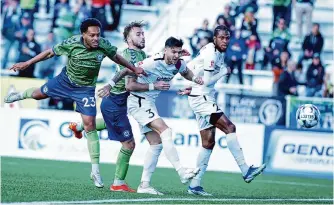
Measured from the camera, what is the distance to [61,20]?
26.8 meters

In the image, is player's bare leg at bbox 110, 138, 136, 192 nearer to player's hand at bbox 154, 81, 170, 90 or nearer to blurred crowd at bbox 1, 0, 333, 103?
player's hand at bbox 154, 81, 170, 90

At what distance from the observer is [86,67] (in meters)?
13.1

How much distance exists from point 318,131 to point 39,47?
28.1 ft

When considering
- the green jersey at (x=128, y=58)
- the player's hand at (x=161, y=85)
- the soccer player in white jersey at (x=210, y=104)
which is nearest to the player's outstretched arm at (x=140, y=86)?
the player's hand at (x=161, y=85)

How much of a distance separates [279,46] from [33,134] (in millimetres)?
8373

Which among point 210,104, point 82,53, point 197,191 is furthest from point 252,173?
point 82,53

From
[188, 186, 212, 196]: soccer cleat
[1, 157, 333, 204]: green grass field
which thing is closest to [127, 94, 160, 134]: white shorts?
[1, 157, 333, 204]: green grass field

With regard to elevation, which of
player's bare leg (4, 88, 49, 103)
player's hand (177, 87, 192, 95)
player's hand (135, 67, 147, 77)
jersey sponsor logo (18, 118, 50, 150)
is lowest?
jersey sponsor logo (18, 118, 50, 150)

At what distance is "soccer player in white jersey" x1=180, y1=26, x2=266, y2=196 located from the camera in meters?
14.0

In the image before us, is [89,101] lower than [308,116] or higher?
higher

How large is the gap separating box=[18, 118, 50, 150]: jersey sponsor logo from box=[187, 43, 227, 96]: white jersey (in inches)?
303

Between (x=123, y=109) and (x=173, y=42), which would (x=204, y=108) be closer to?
(x=123, y=109)

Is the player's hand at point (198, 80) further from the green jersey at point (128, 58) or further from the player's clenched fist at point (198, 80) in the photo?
the green jersey at point (128, 58)

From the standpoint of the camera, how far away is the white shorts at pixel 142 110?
43.2ft
